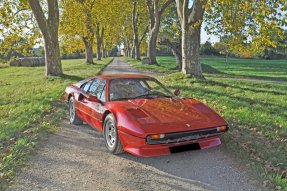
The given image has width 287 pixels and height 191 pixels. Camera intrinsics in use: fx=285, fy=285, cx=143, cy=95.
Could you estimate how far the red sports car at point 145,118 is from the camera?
13.5ft

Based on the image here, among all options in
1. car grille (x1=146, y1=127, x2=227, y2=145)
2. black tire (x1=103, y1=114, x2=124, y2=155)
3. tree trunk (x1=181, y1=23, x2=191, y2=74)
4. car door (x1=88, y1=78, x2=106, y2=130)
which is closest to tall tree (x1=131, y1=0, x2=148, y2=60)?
tree trunk (x1=181, y1=23, x2=191, y2=74)

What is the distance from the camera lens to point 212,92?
1008 centimetres

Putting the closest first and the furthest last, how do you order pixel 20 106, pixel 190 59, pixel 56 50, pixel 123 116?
pixel 123 116 → pixel 20 106 → pixel 190 59 → pixel 56 50

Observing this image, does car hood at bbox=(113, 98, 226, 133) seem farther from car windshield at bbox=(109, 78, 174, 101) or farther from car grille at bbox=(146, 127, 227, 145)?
car windshield at bbox=(109, 78, 174, 101)

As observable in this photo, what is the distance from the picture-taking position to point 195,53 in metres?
12.7

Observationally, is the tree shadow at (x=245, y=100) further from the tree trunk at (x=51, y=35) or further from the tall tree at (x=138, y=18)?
the tall tree at (x=138, y=18)

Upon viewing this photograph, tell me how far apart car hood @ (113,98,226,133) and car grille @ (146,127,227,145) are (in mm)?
68

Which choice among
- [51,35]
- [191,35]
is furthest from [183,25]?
[51,35]

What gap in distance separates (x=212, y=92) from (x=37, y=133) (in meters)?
6.29

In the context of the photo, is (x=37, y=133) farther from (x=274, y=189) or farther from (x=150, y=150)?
(x=274, y=189)

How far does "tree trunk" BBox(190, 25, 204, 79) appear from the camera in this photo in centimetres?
1245

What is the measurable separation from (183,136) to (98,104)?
182 cm

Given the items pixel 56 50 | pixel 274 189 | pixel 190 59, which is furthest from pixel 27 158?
pixel 56 50

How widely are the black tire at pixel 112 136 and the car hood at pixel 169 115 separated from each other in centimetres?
34
